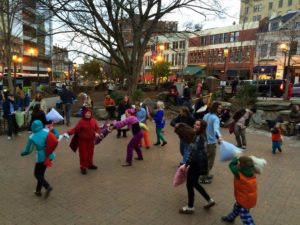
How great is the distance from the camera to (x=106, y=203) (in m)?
5.12

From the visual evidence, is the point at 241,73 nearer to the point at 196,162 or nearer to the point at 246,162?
the point at 196,162

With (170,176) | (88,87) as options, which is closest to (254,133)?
(170,176)

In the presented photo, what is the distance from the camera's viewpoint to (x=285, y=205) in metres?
5.20

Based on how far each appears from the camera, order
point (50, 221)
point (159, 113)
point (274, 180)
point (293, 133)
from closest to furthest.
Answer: point (50, 221)
point (274, 180)
point (159, 113)
point (293, 133)

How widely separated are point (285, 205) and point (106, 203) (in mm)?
3285

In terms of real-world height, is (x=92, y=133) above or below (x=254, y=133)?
above

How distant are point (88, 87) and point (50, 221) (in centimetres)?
3151

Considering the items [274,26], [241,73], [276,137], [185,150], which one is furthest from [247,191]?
[241,73]

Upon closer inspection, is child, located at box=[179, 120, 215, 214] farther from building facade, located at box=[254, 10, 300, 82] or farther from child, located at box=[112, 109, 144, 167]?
building facade, located at box=[254, 10, 300, 82]

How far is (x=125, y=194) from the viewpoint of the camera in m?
5.54

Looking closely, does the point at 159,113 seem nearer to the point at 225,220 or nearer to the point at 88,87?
the point at 225,220

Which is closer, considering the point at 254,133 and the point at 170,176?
the point at 170,176

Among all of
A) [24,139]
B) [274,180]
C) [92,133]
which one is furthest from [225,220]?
[24,139]

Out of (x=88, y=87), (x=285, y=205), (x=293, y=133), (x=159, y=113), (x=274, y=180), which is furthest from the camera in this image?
(x=88, y=87)
